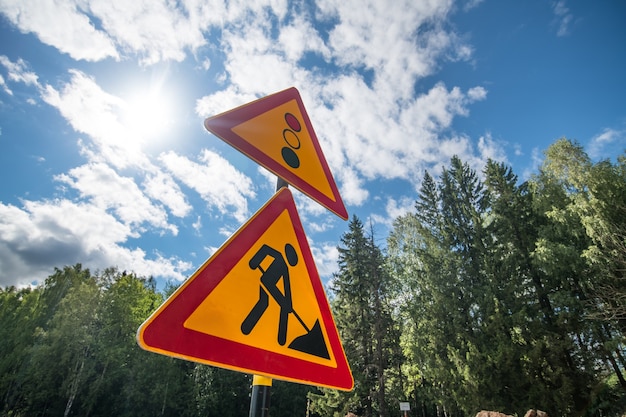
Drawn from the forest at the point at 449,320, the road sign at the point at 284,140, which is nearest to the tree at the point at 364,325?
the forest at the point at 449,320

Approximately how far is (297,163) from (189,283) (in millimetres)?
1067

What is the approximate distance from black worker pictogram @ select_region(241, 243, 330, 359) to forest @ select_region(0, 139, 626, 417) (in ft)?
47.6

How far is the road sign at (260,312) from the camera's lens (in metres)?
0.96

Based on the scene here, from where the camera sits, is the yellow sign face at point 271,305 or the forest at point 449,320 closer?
the yellow sign face at point 271,305

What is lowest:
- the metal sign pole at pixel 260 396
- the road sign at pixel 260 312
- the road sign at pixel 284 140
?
the metal sign pole at pixel 260 396

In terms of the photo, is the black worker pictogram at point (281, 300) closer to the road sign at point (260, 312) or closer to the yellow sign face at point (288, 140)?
the road sign at point (260, 312)

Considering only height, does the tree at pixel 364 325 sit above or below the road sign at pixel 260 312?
above

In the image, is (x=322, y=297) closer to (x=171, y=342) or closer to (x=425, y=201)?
(x=171, y=342)

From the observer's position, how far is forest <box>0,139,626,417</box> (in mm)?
12242

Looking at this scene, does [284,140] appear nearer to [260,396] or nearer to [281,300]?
[281,300]

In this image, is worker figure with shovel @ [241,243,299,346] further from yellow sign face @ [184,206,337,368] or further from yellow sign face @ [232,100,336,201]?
yellow sign face @ [232,100,336,201]

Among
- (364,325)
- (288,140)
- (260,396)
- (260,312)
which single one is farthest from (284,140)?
(364,325)

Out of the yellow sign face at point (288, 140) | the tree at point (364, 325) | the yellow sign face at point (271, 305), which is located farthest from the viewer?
the tree at point (364, 325)

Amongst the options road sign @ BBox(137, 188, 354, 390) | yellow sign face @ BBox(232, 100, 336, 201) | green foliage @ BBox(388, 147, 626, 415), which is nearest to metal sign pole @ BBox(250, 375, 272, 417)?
road sign @ BBox(137, 188, 354, 390)
